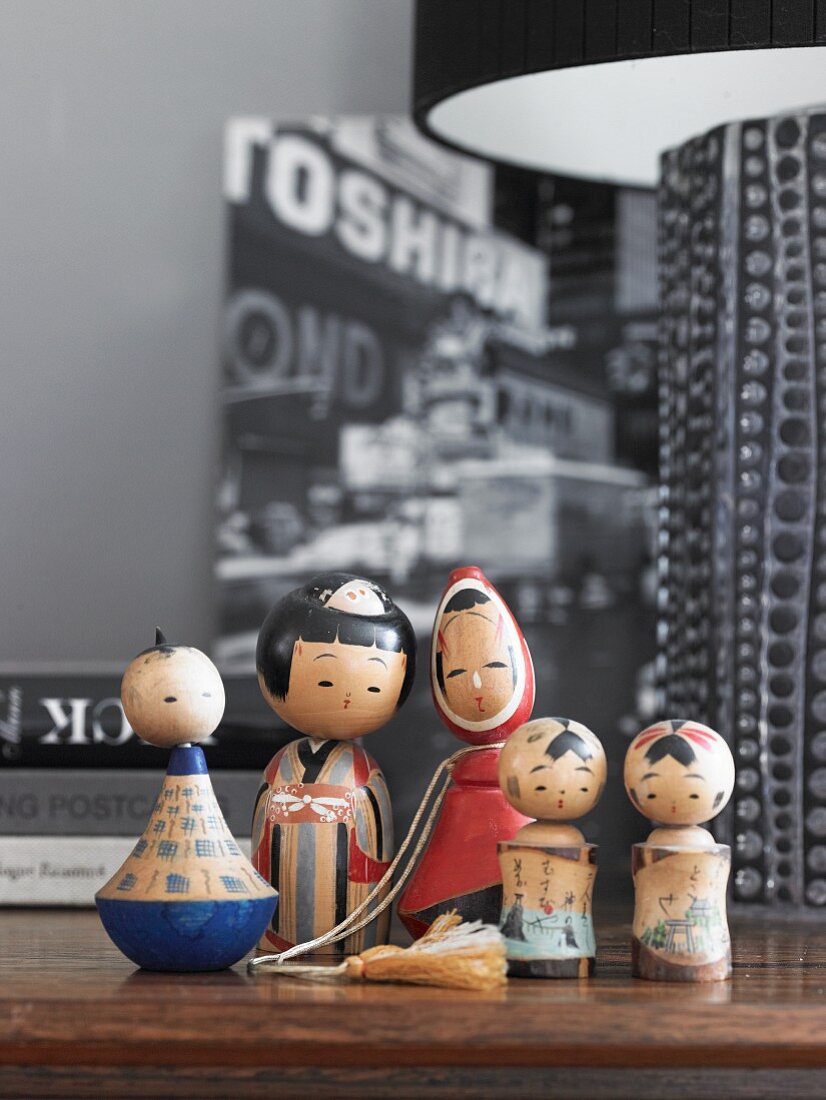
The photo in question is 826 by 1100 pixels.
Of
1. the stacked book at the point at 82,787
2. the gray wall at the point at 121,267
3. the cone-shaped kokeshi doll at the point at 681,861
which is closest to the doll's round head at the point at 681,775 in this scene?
the cone-shaped kokeshi doll at the point at 681,861

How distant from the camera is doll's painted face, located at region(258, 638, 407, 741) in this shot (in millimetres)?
636

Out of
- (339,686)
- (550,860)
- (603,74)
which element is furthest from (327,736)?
(603,74)

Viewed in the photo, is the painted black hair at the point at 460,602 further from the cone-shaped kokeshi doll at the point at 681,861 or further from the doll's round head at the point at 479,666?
the cone-shaped kokeshi doll at the point at 681,861

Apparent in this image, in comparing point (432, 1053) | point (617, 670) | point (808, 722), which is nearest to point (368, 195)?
point (617, 670)

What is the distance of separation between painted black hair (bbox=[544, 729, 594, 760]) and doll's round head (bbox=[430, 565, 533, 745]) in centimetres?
6

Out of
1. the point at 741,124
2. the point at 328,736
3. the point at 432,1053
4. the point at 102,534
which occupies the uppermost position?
the point at 741,124

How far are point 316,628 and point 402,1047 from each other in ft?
0.71

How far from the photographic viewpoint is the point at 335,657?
64cm

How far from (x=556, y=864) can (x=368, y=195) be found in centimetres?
61

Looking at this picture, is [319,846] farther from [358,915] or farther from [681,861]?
[681,861]

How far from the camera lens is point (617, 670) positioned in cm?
100

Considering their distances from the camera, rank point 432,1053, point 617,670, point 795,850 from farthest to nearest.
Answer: point 617,670 < point 795,850 < point 432,1053

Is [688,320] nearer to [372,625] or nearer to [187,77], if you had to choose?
[372,625]

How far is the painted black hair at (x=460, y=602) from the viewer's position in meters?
0.65
